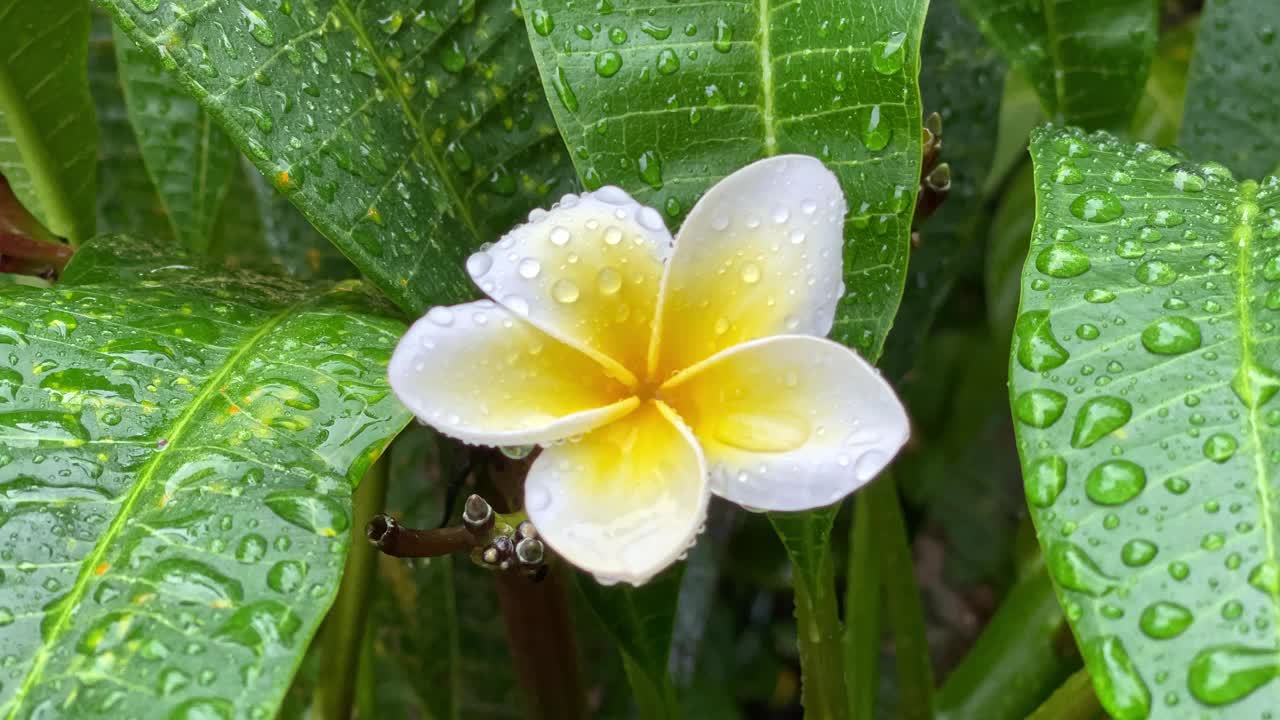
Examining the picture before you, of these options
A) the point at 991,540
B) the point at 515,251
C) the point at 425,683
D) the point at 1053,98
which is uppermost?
the point at 515,251

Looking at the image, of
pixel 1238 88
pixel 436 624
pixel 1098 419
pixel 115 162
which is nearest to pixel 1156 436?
pixel 1098 419

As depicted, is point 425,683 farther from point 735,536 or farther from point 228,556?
point 228,556

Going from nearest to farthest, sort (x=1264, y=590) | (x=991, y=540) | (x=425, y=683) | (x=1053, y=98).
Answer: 1. (x=1264, y=590)
2. (x=1053, y=98)
3. (x=425, y=683)
4. (x=991, y=540)

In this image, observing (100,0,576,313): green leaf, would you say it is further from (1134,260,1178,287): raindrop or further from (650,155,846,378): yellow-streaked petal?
(1134,260,1178,287): raindrop

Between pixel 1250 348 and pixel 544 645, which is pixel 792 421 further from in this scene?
pixel 544 645

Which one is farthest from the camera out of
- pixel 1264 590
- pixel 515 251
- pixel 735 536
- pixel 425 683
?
pixel 735 536

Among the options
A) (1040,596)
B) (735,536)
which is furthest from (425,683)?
(1040,596)

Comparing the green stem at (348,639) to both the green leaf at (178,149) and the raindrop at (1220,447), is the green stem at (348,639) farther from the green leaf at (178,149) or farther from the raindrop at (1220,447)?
the raindrop at (1220,447)
